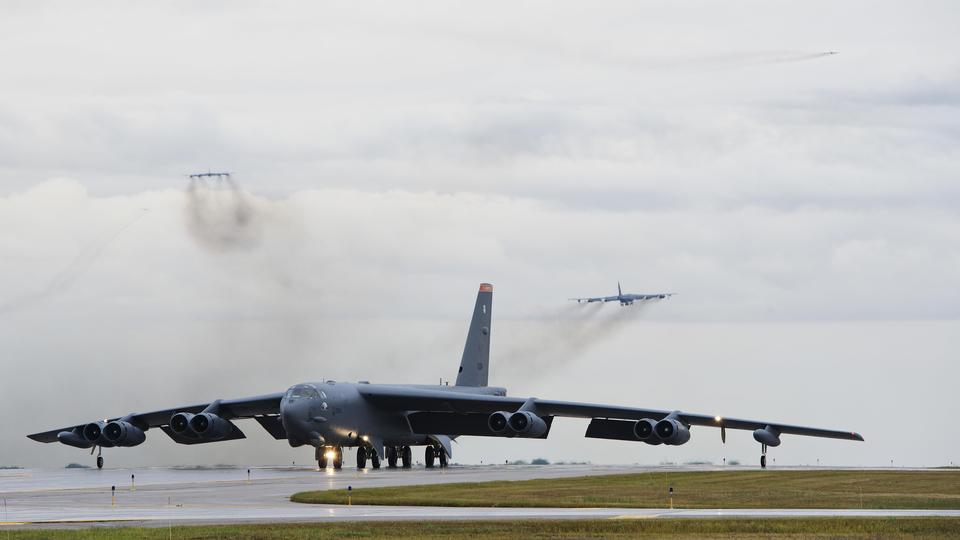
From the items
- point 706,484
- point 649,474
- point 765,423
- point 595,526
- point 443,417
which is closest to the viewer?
point 595,526

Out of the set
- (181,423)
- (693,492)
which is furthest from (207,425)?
(693,492)

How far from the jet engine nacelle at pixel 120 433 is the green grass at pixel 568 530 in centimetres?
4008

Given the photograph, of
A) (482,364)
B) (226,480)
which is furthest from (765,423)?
(226,480)

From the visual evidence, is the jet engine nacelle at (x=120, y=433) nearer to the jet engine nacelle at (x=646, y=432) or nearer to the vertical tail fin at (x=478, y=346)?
→ the vertical tail fin at (x=478, y=346)

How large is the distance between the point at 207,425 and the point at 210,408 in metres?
2.90


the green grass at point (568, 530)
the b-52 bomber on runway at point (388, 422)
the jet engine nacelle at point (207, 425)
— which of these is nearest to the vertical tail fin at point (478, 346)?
the b-52 bomber on runway at point (388, 422)

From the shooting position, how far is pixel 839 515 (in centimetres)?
3616

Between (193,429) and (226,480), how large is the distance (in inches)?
486

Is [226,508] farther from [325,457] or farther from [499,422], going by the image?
[499,422]

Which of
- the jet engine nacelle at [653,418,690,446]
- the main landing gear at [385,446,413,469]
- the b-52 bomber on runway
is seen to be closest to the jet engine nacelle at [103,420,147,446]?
the b-52 bomber on runway

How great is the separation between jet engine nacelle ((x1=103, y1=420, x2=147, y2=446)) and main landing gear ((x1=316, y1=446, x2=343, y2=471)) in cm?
997

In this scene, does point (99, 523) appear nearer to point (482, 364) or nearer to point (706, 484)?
point (706, 484)

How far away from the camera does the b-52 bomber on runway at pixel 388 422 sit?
6631cm

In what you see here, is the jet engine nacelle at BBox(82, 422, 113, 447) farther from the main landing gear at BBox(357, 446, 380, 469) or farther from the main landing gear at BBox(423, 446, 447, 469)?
the main landing gear at BBox(423, 446, 447, 469)
